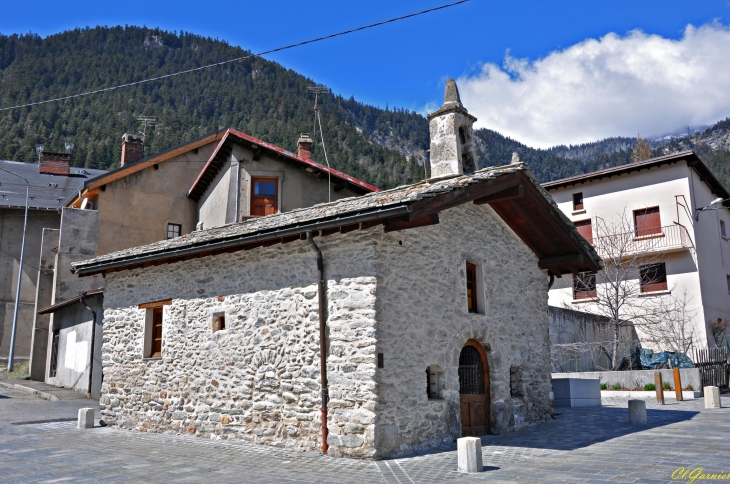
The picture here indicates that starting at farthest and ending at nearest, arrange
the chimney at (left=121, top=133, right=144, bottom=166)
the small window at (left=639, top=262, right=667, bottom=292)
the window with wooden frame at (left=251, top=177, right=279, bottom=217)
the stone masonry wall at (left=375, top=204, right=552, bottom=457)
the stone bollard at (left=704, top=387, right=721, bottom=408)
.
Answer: the small window at (left=639, top=262, right=667, bottom=292), the chimney at (left=121, top=133, right=144, bottom=166), the window with wooden frame at (left=251, top=177, right=279, bottom=217), the stone bollard at (left=704, top=387, right=721, bottom=408), the stone masonry wall at (left=375, top=204, right=552, bottom=457)

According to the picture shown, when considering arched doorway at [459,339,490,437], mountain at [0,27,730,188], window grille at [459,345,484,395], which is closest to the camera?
arched doorway at [459,339,490,437]

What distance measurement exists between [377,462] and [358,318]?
221 centimetres

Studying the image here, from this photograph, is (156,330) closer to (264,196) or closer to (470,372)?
(264,196)

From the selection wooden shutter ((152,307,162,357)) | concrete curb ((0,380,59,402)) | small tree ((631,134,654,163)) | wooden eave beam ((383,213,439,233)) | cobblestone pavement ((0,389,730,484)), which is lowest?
cobblestone pavement ((0,389,730,484))

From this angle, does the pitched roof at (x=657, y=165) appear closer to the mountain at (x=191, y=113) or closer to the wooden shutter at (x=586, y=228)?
the wooden shutter at (x=586, y=228)

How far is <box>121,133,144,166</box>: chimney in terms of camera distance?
24.2 m

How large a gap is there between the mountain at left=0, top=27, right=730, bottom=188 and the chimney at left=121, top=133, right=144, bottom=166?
33487 millimetres

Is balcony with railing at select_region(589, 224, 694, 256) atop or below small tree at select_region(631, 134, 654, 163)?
below

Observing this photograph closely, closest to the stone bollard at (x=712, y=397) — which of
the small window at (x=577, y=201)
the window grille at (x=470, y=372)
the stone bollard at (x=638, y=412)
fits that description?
the stone bollard at (x=638, y=412)

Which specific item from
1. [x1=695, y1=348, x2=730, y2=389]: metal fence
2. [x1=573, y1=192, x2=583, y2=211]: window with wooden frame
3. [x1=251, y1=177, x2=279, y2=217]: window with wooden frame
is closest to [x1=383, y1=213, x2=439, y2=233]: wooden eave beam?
[x1=251, y1=177, x2=279, y2=217]: window with wooden frame

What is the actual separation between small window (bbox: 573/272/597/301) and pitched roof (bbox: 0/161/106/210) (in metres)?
23.9

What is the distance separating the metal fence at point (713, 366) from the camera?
19281mm

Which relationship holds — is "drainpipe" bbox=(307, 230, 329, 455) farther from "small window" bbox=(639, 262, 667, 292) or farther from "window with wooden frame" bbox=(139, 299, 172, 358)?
"small window" bbox=(639, 262, 667, 292)

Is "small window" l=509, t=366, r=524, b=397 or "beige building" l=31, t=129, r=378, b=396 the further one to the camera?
"beige building" l=31, t=129, r=378, b=396
